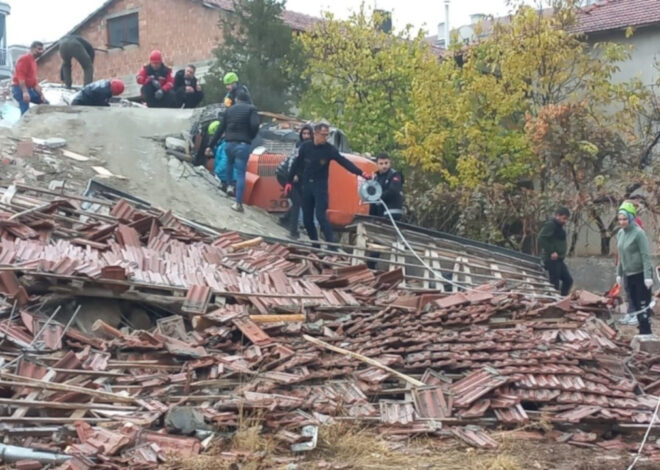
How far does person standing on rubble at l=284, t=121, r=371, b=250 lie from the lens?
42.1 ft

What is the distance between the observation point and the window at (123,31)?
3203cm

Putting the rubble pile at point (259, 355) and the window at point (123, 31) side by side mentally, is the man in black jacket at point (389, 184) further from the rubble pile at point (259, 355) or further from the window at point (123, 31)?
the window at point (123, 31)

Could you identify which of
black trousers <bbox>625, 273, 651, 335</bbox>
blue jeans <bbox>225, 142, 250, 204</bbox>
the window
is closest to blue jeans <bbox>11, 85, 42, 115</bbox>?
blue jeans <bbox>225, 142, 250, 204</bbox>

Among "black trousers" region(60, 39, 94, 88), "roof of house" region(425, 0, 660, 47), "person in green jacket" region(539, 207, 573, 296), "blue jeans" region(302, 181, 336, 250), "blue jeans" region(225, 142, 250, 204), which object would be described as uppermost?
"roof of house" region(425, 0, 660, 47)

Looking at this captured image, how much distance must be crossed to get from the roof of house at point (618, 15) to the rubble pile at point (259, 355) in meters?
14.6

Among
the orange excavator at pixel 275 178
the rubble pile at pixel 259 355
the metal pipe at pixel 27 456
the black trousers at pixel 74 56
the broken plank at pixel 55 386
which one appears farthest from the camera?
the black trousers at pixel 74 56

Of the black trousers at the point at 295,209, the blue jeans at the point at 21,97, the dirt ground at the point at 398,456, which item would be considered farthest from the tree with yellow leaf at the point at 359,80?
the dirt ground at the point at 398,456

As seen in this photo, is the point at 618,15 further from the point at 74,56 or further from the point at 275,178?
the point at 74,56

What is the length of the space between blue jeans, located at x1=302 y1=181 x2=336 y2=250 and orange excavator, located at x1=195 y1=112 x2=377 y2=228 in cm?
65

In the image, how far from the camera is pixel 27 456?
6559 millimetres

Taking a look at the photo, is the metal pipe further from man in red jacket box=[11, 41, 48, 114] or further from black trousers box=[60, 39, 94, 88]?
black trousers box=[60, 39, 94, 88]

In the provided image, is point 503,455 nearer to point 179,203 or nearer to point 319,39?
point 179,203

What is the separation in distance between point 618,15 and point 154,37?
47.7 feet

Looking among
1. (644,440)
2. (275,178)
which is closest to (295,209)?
(275,178)
